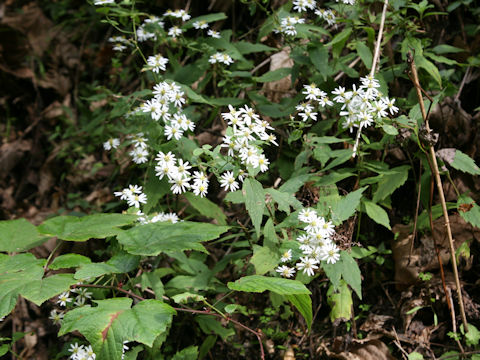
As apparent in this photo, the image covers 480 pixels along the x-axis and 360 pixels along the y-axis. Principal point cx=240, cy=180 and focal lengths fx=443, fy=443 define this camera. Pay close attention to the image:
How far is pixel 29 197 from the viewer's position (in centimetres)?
451

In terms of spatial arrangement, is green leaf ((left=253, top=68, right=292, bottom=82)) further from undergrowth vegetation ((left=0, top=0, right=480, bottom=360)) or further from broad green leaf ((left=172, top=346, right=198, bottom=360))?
broad green leaf ((left=172, top=346, right=198, bottom=360))

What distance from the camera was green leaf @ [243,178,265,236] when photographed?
193 centimetres

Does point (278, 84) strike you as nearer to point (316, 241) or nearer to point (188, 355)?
point (316, 241)

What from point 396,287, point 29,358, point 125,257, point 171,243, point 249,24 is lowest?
point 29,358

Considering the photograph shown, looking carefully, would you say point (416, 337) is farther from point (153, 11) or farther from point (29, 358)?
point (153, 11)

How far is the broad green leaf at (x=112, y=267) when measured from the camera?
68.2 inches

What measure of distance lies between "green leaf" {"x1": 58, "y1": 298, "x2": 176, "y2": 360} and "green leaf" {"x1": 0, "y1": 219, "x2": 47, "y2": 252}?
0.63 meters

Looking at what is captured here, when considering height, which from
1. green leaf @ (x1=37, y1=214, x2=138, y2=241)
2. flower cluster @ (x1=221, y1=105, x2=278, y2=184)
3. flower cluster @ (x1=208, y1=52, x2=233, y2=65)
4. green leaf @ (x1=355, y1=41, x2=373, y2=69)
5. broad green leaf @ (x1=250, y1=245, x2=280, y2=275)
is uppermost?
green leaf @ (x1=355, y1=41, x2=373, y2=69)

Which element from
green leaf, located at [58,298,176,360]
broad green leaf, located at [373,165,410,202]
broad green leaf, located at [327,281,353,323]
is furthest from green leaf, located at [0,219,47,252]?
broad green leaf, located at [373,165,410,202]

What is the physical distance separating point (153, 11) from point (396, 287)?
136 inches

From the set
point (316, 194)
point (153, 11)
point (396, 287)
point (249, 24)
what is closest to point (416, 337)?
point (396, 287)

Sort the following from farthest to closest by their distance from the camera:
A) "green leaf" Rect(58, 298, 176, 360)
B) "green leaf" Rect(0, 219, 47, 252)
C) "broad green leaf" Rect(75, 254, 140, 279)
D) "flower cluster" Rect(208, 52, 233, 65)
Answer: "flower cluster" Rect(208, 52, 233, 65) → "green leaf" Rect(0, 219, 47, 252) → "broad green leaf" Rect(75, 254, 140, 279) → "green leaf" Rect(58, 298, 176, 360)

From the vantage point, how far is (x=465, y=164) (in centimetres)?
228

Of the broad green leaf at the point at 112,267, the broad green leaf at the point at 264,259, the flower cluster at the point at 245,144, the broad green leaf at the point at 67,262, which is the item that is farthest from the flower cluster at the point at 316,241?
the broad green leaf at the point at 67,262
